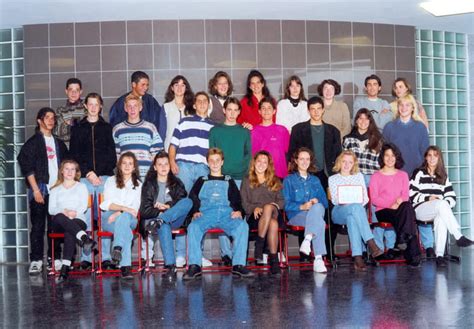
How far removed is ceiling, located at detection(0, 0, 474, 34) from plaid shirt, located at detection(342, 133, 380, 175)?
137cm

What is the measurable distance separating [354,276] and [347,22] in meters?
3.38

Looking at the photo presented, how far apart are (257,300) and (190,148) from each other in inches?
87.1

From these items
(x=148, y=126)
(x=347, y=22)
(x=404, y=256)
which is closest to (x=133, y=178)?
(x=148, y=126)

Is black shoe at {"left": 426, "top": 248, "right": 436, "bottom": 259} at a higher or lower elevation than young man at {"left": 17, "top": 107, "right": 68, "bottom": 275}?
lower

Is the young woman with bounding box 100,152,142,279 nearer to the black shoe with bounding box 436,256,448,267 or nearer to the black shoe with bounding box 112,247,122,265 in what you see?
the black shoe with bounding box 112,247,122,265

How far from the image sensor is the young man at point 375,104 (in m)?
7.36

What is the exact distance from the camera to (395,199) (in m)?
6.62

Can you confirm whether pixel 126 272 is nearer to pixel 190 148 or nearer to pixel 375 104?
pixel 190 148

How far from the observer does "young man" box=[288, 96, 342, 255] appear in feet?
22.0

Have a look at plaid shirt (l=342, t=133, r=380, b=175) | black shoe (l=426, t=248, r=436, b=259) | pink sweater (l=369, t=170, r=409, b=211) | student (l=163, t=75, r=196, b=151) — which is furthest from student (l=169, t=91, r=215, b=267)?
black shoe (l=426, t=248, r=436, b=259)

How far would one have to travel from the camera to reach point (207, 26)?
7859mm

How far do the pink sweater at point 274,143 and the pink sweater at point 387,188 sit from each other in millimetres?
813

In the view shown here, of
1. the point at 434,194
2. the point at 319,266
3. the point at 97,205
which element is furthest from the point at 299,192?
the point at 97,205

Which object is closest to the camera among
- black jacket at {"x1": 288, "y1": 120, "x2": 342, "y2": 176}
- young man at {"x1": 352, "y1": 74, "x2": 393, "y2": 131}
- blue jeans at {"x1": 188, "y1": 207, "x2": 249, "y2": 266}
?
blue jeans at {"x1": 188, "y1": 207, "x2": 249, "y2": 266}
